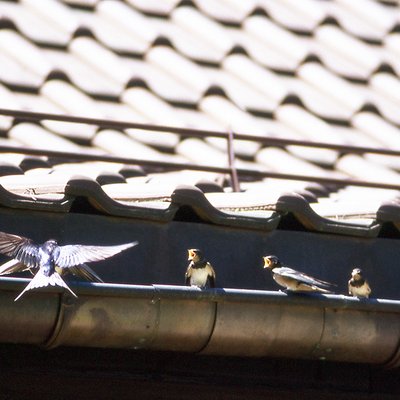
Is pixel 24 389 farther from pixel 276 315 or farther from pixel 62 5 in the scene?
pixel 62 5

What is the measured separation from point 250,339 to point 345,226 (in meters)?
0.58

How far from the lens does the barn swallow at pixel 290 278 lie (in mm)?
4012

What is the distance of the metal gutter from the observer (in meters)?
3.72

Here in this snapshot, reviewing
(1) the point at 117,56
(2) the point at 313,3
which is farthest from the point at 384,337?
(2) the point at 313,3

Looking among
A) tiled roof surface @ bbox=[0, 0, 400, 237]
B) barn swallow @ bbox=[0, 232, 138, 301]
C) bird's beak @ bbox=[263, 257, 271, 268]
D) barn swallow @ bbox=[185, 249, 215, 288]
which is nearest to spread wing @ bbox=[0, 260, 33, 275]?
barn swallow @ bbox=[0, 232, 138, 301]

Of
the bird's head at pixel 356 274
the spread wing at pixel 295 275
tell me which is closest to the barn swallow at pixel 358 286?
the bird's head at pixel 356 274

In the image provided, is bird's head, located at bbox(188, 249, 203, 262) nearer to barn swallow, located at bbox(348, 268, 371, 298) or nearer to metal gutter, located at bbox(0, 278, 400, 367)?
metal gutter, located at bbox(0, 278, 400, 367)

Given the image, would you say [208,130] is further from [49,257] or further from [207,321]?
[49,257]

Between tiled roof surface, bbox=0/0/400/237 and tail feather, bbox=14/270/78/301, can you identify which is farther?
tiled roof surface, bbox=0/0/400/237

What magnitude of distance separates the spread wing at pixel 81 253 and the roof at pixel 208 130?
0.18m

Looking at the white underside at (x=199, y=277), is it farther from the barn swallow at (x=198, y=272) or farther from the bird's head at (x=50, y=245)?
the bird's head at (x=50, y=245)

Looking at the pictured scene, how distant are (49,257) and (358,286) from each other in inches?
40.4

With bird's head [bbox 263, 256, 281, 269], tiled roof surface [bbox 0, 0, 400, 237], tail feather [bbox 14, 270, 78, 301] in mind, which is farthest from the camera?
tiled roof surface [bbox 0, 0, 400, 237]

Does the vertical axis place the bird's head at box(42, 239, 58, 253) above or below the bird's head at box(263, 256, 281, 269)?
below
